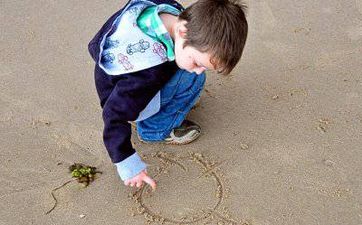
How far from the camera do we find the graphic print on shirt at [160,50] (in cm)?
203

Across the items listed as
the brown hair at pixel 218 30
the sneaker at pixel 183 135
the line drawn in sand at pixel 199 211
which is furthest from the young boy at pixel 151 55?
the sneaker at pixel 183 135

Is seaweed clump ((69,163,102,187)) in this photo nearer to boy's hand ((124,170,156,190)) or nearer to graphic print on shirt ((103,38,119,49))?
boy's hand ((124,170,156,190))

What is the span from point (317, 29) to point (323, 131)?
31.1 inches

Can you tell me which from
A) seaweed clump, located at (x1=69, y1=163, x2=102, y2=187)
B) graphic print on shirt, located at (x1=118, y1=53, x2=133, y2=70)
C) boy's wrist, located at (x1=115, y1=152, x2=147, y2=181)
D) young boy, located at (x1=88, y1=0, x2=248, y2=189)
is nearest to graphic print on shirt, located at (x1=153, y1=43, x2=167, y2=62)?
young boy, located at (x1=88, y1=0, x2=248, y2=189)

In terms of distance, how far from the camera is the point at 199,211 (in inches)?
87.1

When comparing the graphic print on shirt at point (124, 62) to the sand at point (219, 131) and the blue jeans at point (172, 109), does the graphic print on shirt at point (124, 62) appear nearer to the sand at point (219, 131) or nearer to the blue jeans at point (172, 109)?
the blue jeans at point (172, 109)

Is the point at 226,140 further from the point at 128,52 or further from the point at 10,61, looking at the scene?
the point at 10,61

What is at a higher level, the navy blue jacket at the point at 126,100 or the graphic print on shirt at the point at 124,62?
the graphic print on shirt at the point at 124,62

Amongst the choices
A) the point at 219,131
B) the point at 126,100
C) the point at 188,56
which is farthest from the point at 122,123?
the point at 219,131

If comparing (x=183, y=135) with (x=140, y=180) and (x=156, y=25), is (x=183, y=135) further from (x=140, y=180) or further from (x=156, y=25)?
(x=156, y=25)

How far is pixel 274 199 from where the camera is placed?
2.24 m

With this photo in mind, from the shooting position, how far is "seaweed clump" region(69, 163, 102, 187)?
2311 millimetres

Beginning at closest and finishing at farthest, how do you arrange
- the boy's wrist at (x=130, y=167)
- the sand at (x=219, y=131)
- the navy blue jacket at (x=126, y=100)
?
the navy blue jacket at (x=126, y=100) < the boy's wrist at (x=130, y=167) < the sand at (x=219, y=131)

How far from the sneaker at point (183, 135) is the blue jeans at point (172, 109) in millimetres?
21
